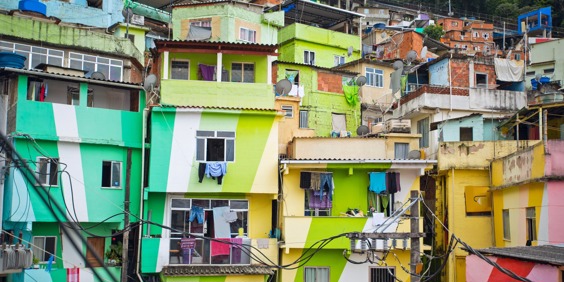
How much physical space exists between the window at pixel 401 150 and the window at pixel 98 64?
44.8 ft

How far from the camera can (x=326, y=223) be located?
1003 inches

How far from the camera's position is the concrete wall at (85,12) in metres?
39.3

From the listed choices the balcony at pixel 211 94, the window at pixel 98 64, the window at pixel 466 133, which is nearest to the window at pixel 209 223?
the balcony at pixel 211 94

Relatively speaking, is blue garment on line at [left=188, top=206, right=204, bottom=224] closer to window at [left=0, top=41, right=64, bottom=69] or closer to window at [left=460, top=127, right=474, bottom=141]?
window at [left=0, top=41, right=64, bottom=69]

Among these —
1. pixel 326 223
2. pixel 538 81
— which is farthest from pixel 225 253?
pixel 538 81

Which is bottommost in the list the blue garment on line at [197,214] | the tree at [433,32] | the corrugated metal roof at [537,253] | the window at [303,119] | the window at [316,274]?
the window at [316,274]

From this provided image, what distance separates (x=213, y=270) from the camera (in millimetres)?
24422

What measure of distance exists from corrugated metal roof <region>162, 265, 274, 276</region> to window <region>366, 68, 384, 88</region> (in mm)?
17689

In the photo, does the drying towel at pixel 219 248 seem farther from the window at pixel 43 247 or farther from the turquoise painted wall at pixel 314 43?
the turquoise painted wall at pixel 314 43

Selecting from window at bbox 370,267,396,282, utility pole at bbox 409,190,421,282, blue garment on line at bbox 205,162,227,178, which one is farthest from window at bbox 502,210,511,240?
blue garment on line at bbox 205,162,227,178

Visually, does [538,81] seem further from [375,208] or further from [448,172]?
[375,208]

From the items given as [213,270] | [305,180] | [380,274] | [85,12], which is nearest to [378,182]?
[305,180]

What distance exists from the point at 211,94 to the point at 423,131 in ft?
45.1

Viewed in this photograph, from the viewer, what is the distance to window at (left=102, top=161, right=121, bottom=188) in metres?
25.2
